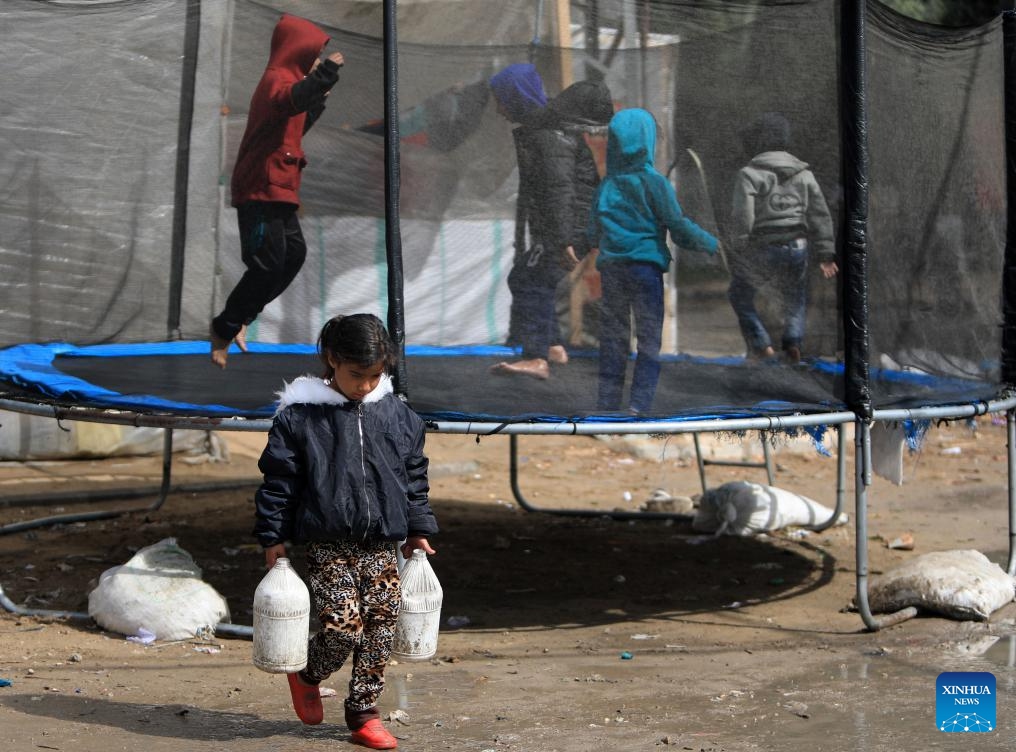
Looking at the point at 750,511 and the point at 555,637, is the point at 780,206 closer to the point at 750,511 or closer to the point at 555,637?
the point at 555,637

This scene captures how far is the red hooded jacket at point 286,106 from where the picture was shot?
4906 mm

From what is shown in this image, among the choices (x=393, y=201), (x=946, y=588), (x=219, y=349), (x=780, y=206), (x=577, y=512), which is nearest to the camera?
(x=393, y=201)

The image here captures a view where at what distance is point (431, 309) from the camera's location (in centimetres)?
501

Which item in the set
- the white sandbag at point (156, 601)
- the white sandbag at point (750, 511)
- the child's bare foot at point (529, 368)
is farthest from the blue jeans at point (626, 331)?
the white sandbag at point (750, 511)

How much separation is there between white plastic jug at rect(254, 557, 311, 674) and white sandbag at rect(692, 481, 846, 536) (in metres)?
4.01

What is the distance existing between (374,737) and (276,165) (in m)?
2.28

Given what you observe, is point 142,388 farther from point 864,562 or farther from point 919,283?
point 919,283

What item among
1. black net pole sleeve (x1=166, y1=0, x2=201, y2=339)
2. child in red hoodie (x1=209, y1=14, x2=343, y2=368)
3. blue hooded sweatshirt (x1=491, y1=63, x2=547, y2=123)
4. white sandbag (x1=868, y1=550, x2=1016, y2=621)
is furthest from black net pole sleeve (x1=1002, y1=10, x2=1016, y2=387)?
black net pole sleeve (x1=166, y1=0, x2=201, y2=339)

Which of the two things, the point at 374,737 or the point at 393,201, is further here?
the point at 393,201

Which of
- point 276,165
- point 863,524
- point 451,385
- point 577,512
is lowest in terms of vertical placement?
point 577,512

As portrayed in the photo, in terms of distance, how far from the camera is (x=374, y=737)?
3.74 meters

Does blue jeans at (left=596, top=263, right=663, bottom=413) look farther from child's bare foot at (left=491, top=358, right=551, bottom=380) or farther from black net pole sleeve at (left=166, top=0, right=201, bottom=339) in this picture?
black net pole sleeve at (left=166, top=0, right=201, bottom=339)

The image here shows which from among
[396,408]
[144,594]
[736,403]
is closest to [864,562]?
[736,403]

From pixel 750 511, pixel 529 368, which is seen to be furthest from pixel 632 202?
pixel 750 511
